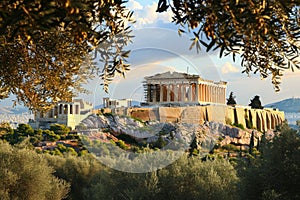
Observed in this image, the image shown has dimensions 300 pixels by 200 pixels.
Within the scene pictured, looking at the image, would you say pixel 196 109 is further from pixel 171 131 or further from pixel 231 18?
pixel 231 18

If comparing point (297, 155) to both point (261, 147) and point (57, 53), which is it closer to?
point (261, 147)

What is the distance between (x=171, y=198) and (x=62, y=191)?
4.67 metres

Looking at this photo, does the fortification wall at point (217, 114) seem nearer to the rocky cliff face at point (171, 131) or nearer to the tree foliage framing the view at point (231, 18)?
the rocky cliff face at point (171, 131)

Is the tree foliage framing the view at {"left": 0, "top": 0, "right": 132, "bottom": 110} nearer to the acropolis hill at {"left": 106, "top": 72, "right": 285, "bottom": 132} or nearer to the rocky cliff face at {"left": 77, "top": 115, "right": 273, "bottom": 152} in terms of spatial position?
the acropolis hill at {"left": 106, "top": 72, "right": 285, "bottom": 132}

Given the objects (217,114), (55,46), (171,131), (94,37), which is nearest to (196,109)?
(217,114)

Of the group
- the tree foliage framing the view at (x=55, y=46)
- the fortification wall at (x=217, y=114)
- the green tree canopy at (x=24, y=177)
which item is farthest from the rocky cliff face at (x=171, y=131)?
the tree foliage framing the view at (x=55, y=46)

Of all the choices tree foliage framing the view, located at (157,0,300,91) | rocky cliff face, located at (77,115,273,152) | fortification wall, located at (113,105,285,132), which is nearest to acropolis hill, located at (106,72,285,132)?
fortification wall, located at (113,105,285,132)

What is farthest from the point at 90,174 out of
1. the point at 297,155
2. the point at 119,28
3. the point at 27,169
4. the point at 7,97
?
the point at 119,28

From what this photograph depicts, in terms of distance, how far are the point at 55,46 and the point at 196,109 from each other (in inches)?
1883

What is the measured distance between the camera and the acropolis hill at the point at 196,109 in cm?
3853

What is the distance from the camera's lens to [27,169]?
1838 centimetres

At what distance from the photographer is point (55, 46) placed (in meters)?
5.26

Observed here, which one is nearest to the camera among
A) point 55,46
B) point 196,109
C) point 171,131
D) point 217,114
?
point 55,46

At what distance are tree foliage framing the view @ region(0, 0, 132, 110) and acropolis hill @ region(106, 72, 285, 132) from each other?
12.1 meters
